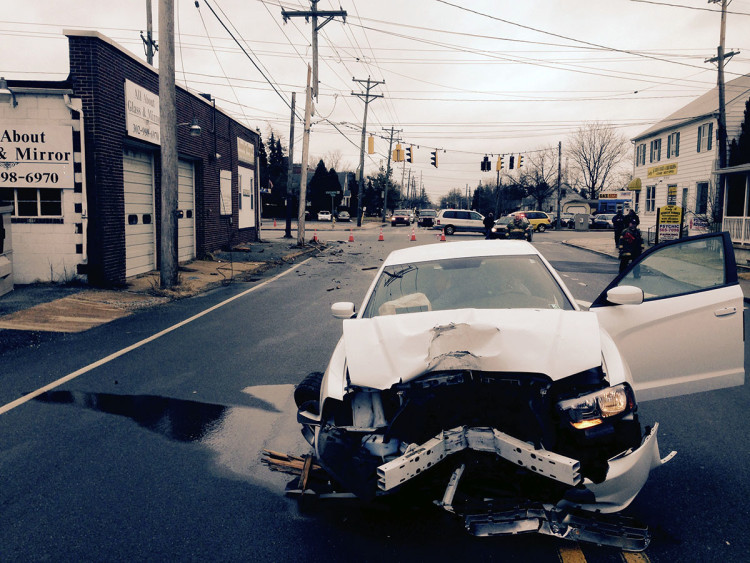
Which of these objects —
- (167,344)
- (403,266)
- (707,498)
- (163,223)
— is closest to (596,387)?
(707,498)

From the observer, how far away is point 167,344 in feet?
28.2

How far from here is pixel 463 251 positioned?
525cm

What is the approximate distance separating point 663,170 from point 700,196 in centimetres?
475

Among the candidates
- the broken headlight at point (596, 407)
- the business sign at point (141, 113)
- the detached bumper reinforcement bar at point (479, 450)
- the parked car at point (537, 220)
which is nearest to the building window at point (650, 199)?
the parked car at point (537, 220)

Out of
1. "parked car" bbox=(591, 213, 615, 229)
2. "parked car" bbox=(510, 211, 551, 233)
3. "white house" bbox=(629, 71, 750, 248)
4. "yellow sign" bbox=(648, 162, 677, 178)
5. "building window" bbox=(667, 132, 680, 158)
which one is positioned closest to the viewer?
"white house" bbox=(629, 71, 750, 248)

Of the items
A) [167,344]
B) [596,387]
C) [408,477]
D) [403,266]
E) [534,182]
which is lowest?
[167,344]

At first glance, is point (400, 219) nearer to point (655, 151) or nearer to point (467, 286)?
point (655, 151)

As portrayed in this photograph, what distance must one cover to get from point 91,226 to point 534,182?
10072 centimetres

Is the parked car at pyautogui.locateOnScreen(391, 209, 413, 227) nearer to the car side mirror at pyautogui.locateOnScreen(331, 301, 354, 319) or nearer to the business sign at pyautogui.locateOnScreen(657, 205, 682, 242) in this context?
the business sign at pyautogui.locateOnScreen(657, 205, 682, 242)

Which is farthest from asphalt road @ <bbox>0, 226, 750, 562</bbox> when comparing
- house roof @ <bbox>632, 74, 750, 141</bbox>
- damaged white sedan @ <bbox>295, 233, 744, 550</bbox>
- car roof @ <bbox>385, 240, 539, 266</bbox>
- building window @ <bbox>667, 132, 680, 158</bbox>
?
building window @ <bbox>667, 132, 680, 158</bbox>

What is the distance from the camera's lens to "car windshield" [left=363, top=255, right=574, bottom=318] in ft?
14.9

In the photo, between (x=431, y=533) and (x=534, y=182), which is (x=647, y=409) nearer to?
(x=431, y=533)

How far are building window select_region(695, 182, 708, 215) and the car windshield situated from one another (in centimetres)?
3231

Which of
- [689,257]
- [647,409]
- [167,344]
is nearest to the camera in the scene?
[689,257]
